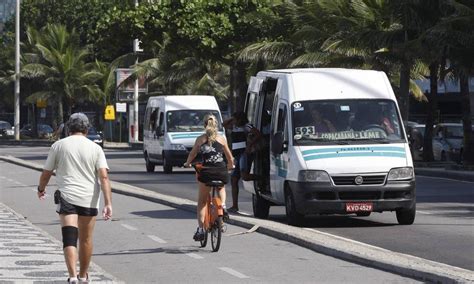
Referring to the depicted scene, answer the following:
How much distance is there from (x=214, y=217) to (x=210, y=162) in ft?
2.77

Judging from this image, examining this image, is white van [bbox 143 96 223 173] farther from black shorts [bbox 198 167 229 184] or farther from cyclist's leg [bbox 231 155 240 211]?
black shorts [bbox 198 167 229 184]

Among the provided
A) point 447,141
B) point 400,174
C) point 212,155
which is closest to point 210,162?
point 212,155

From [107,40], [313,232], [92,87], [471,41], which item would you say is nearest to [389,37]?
[471,41]

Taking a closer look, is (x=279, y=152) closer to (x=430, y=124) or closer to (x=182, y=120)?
(x=182, y=120)

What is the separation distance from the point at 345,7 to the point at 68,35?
34415mm

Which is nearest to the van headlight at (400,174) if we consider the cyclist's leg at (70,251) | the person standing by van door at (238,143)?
the person standing by van door at (238,143)

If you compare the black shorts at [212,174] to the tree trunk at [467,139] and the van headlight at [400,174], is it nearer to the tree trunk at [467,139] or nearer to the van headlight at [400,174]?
the van headlight at [400,174]

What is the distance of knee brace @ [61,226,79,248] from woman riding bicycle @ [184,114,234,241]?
4.39 m

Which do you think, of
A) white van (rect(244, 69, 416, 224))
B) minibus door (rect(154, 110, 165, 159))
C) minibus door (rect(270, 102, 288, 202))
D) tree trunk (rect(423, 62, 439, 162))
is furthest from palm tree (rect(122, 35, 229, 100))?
white van (rect(244, 69, 416, 224))

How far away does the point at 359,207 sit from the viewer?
18.0m

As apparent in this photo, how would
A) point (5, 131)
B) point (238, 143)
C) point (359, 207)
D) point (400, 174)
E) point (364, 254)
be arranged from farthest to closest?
1. point (5, 131)
2. point (238, 143)
3. point (400, 174)
4. point (359, 207)
5. point (364, 254)

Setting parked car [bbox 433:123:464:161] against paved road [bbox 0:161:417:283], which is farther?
parked car [bbox 433:123:464:161]

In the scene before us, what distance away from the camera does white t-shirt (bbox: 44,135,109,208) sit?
10656 mm

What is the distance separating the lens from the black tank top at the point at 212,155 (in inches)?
599
